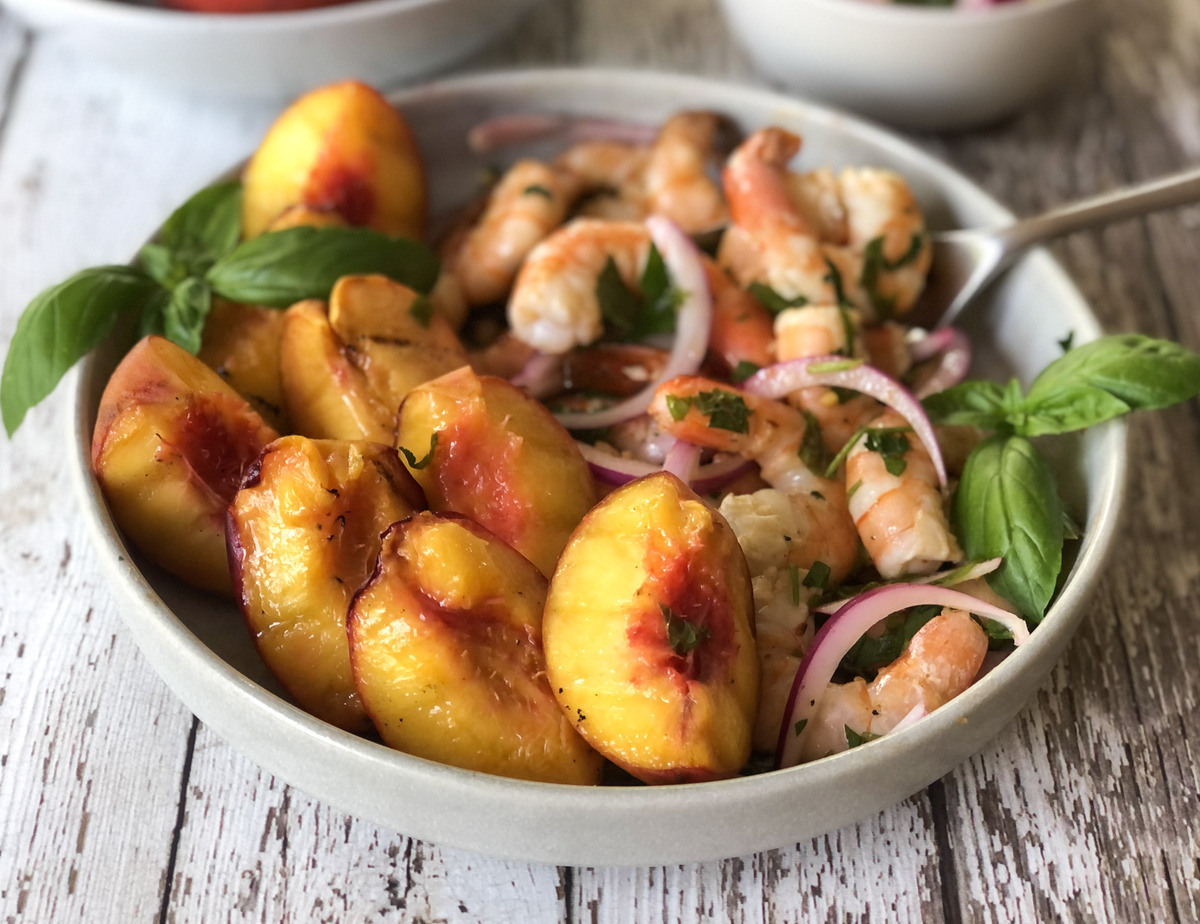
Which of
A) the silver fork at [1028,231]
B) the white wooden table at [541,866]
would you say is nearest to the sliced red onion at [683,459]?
the white wooden table at [541,866]

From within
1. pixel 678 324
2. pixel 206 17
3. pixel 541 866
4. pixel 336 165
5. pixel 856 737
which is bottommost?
pixel 541 866

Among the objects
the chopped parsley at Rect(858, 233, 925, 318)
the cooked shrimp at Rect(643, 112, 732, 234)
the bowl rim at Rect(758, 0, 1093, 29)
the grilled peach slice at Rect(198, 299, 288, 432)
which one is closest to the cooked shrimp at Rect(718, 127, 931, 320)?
the chopped parsley at Rect(858, 233, 925, 318)

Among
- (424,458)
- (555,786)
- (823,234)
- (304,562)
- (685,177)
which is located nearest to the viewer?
(555,786)

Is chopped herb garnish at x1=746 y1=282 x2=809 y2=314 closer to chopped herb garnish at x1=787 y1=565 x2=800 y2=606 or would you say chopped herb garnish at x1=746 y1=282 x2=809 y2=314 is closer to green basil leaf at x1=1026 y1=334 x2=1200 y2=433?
green basil leaf at x1=1026 y1=334 x2=1200 y2=433

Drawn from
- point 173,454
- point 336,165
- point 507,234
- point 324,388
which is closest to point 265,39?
point 336,165

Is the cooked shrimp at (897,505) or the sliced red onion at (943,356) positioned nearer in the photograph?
the cooked shrimp at (897,505)

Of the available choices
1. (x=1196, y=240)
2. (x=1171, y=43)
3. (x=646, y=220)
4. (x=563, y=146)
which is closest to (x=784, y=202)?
(x=646, y=220)

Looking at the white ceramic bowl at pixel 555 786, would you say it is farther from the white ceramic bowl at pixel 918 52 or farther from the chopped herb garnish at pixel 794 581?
the white ceramic bowl at pixel 918 52

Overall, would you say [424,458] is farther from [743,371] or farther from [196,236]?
[196,236]
